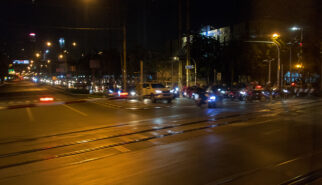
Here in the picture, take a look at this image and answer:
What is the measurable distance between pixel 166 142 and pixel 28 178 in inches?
166

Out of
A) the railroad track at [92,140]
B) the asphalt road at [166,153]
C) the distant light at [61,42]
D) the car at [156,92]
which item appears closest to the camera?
the asphalt road at [166,153]

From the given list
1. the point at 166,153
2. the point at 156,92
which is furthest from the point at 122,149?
the point at 156,92

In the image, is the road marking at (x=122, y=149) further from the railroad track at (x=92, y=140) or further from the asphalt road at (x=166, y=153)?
the railroad track at (x=92, y=140)

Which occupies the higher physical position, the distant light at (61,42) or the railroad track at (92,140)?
the distant light at (61,42)

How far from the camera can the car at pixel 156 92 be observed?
24109 millimetres

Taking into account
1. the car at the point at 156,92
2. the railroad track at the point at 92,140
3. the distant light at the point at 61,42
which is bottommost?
the railroad track at the point at 92,140

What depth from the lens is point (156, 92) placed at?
24266 millimetres

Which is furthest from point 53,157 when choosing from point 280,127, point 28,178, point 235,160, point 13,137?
point 280,127

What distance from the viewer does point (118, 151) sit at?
794cm

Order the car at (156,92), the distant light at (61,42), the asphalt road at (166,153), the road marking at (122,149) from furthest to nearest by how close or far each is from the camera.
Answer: the distant light at (61,42), the car at (156,92), the road marking at (122,149), the asphalt road at (166,153)

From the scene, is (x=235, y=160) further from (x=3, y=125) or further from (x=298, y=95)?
(x=298, y=95)

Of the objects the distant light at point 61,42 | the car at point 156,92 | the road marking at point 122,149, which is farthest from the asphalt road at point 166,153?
the distant light at point 61,42

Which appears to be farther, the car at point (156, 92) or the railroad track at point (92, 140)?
the car at point (156, 92)

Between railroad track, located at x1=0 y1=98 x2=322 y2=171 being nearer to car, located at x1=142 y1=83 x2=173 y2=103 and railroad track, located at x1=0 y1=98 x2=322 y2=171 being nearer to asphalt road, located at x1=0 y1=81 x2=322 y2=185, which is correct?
asphalt road, located at x1=0 y1=81 x2=322 y2=185
